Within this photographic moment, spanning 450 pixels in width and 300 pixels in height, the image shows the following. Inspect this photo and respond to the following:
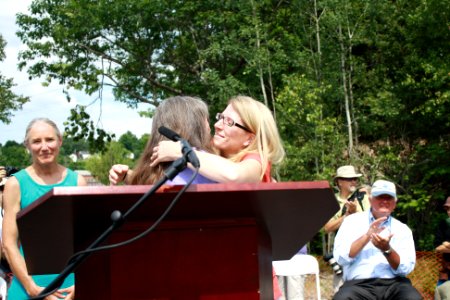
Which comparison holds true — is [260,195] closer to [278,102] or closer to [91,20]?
[278,102]

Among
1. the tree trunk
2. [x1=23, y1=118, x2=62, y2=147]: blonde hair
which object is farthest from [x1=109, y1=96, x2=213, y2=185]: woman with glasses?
the tree trunk

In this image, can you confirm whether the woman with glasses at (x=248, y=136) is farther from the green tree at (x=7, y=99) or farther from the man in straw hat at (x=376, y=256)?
the green tree at (x=7, y=99)

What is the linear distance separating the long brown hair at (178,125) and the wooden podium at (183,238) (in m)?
0.61

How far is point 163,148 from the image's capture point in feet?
8.08

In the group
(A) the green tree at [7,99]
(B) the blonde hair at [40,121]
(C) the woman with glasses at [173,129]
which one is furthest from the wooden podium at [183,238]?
(A) the green tree at [7,99]

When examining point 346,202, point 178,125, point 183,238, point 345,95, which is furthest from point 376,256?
point 345,95

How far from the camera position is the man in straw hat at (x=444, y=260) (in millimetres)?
7219

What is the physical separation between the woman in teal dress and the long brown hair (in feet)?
3.66

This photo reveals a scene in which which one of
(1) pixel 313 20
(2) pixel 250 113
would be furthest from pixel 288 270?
(1) pixel 313 20

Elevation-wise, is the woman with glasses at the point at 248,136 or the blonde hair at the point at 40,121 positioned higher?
the blonde hair at the point at 40,121

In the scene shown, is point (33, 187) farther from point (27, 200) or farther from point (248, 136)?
point (248, 136)

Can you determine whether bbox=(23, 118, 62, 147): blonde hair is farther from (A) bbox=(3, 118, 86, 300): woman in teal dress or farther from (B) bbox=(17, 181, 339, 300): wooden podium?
(B) bbox=(17, 181, 339, 300): wooden podium

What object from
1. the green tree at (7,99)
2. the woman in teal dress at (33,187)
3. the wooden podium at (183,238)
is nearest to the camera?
the wooden podium at (183,238)

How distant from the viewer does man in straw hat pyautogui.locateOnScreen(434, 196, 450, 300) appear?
722 cm
